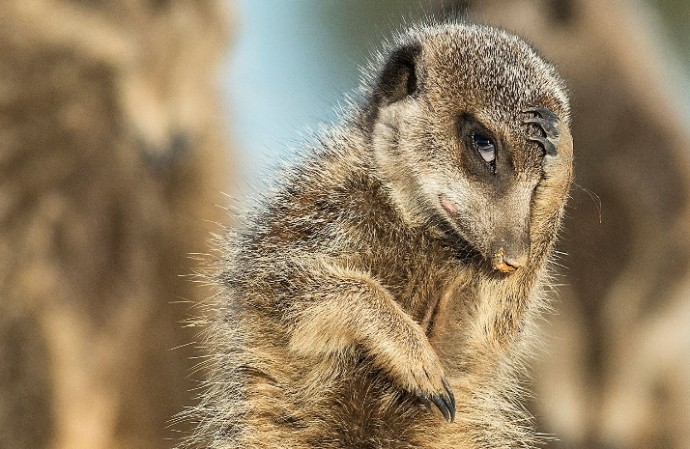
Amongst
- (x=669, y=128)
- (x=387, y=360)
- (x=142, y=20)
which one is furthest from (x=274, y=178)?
(x=669, y=128)

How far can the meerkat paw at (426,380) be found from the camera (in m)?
0.82

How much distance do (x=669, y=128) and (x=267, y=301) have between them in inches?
57.9

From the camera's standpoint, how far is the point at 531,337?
1.10 m

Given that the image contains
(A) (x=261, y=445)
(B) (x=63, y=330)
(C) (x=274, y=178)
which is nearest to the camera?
(A) (x=261, y=445)

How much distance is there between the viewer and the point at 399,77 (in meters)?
0.92

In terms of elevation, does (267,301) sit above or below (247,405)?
above

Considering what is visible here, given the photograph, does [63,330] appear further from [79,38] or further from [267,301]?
[267,301]

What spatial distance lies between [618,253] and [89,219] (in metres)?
1.11

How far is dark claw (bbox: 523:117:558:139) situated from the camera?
75 cm

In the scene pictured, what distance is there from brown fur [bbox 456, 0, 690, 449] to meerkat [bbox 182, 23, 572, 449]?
1055 mm

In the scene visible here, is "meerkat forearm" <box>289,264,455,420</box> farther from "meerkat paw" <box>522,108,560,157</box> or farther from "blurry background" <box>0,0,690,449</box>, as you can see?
"blurry background" <box>0,0,690,449</box>

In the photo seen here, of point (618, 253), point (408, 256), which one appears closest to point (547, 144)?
point (408, 256)

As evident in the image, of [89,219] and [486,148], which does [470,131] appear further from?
[89,219]

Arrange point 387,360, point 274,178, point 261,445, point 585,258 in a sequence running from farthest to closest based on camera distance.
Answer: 1. point 585,258
2. point 274,178
3. point 261,445
4. point 387,360
